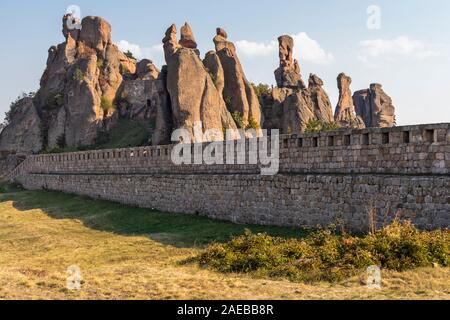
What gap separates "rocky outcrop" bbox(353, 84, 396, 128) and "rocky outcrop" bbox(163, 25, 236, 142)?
162ft

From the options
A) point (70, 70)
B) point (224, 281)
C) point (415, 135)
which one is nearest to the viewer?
point (224, 281)

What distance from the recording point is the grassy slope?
360 inches

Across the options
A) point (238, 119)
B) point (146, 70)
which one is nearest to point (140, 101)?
point (146, 70)

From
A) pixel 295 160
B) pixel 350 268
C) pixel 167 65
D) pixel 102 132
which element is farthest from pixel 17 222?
pixel 102 132

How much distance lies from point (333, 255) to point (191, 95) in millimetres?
38169

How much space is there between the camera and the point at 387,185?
46.0 ft

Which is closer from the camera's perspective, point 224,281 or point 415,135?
point 224,281

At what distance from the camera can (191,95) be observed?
48.2 m

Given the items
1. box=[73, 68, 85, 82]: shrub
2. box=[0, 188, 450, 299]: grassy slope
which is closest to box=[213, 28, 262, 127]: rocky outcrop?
box=[73, 68, 85, 82]: shrub

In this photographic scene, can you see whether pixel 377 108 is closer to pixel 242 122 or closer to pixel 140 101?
pixel 242 122

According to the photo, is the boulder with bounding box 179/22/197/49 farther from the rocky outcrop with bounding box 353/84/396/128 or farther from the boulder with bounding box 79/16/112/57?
the rocky outcrop with bounding box 353/84/396/128

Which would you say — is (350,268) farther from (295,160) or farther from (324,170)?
(295,160)

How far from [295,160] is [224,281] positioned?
866 centimetres
